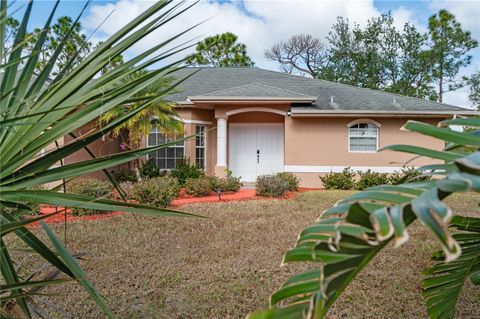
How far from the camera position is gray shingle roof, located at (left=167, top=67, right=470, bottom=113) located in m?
15.1

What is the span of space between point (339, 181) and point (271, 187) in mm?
3441

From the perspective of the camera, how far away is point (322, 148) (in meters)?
15.3

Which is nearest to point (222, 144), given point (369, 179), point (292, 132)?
point (292, 132)

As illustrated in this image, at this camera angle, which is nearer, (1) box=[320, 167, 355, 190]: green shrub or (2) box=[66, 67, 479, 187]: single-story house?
(1) box=[320, 167, 355, 190]: green shrub

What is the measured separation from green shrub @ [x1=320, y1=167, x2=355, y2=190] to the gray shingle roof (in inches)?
102

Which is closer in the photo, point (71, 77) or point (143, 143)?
point (71, 77)

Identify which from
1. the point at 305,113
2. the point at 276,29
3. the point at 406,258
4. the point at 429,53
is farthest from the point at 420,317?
the point at 276,29

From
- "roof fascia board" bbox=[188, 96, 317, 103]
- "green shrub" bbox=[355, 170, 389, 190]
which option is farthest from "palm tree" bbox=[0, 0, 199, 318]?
"green shrub" bbox=[355, 170, 389, 190]

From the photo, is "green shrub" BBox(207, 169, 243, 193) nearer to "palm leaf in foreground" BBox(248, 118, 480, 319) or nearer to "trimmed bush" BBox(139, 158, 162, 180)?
"trimmed bush" BBox(139, 158, 162, 180)

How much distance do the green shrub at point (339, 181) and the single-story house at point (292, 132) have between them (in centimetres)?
58

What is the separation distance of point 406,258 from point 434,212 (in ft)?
20.5

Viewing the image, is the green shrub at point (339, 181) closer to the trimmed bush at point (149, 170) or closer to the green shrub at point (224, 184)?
the green shrub at point (224, 184)

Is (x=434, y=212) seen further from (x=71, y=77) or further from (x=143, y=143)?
(x=143, y=143)

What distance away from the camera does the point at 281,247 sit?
6684mm
